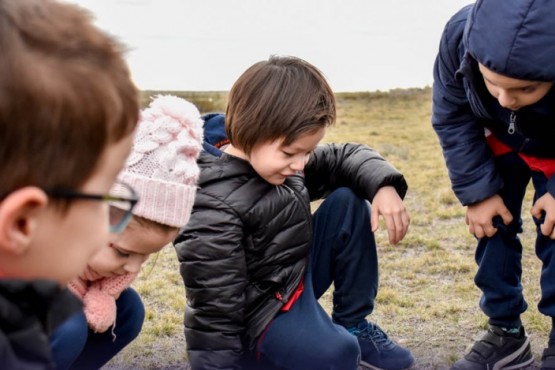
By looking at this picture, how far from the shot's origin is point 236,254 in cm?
266

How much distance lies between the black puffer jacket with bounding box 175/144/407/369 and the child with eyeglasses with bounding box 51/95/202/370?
9.2 inches

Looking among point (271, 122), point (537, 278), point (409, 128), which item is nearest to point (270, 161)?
point (271, 122)

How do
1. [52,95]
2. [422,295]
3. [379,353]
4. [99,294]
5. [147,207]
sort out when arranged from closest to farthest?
[52,95] → [147,207] → [99,294] → [379,353] → [422,295]

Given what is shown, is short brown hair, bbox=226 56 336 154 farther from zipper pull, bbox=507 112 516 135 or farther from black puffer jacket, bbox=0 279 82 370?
black puffer jacket, bbox=0 279 82 370

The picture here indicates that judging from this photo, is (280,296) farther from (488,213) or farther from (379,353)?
(488,213)

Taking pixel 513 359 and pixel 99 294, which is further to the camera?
pixel 513 359

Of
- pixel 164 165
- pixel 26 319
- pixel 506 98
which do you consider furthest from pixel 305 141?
pixel 26 319

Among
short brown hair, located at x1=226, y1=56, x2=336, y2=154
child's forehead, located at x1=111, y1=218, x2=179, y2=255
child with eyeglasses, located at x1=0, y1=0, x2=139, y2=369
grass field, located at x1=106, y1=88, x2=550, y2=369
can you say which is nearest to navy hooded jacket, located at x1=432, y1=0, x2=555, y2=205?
short brown hair, located at x1=226, y1=56, x2=336, y2=154

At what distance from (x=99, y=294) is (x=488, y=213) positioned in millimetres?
1445

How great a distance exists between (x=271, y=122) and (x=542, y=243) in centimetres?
115

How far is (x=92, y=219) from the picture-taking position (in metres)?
1.34

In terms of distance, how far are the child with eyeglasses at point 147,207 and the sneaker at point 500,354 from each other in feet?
4.46

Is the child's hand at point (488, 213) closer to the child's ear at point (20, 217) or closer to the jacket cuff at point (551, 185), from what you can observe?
the jacket cuff at point (551, 185)

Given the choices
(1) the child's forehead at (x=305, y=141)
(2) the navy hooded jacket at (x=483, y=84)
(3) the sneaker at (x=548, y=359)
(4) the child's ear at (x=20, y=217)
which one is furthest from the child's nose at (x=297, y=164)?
(4) the child's ear at (x=20, y=217)
